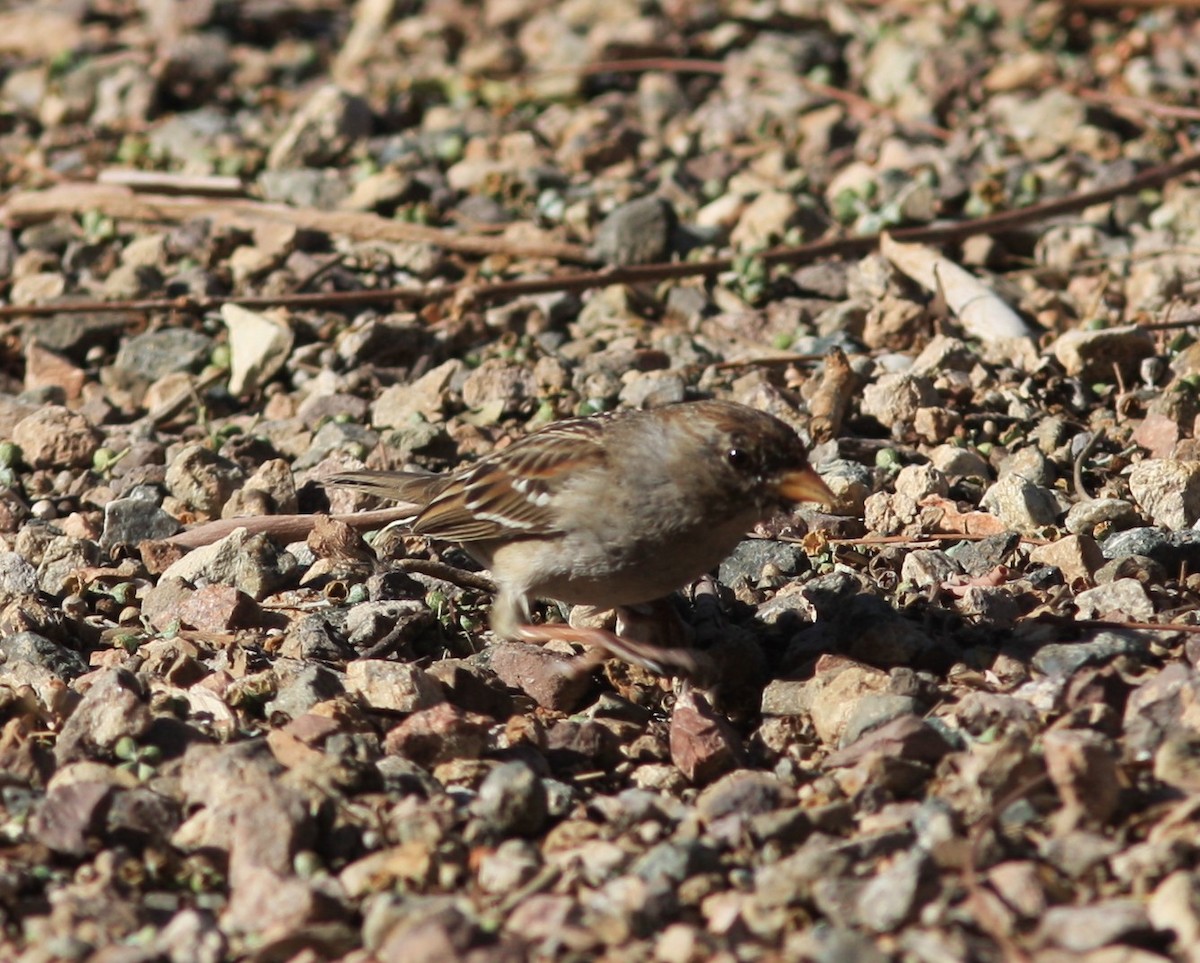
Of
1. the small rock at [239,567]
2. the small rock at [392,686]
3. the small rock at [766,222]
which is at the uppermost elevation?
the small rock at [392,686]

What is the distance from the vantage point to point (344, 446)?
6508mm

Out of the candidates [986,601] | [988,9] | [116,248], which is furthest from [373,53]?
[986,601]

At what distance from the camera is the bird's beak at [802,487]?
16.1ft

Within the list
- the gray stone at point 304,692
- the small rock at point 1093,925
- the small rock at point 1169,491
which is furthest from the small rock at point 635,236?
the small rock at point 1093,925

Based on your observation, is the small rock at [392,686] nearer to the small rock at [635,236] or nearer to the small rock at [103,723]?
the small rock at [103,723]

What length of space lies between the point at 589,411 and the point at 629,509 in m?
1.71

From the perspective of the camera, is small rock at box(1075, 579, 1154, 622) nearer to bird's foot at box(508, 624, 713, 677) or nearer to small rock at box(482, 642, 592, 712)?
bird's foot at box(508, 624, 713, 677)

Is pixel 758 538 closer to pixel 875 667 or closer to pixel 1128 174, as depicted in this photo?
pixel 875 667

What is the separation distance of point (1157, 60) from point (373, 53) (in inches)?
177

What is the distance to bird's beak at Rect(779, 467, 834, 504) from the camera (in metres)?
4.92

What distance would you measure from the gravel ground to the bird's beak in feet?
1.36

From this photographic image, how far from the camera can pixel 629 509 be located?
4.99 meters

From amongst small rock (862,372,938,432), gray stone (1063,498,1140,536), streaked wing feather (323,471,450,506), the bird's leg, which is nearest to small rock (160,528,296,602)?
streaked wing feather (323,471,450,506)

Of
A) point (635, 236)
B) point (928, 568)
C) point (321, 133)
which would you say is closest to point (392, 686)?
point (928, 568)
